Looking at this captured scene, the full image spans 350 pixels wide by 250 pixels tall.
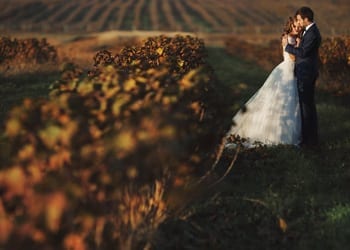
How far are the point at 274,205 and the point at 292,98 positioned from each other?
11.5 ft

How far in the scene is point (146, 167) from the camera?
385 centimetres

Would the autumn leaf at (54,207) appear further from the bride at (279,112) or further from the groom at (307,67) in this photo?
the groom at (307,67)

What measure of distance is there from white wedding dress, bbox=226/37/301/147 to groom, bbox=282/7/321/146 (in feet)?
0.53

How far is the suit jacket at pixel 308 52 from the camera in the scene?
9180 millimetres

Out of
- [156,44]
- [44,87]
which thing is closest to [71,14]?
[44,87]

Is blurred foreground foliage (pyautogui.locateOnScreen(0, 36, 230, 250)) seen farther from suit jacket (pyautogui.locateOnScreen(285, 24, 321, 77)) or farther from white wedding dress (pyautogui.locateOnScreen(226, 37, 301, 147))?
white wedding dress (pyautogui.locateOnScreen(226, 37, 301, 147))

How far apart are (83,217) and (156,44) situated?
6018 millimetres

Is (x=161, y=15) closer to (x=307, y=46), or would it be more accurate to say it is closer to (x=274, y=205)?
(x=307, y=46)

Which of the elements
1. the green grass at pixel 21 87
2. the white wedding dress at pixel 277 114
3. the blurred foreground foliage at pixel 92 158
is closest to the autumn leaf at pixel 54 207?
the blurred foreground foliage at pixel 92 158

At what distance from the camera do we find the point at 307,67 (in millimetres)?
9344

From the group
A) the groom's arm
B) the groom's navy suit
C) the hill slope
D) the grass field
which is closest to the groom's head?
the groom's navy suit

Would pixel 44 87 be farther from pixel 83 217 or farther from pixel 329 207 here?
pixel 83 217

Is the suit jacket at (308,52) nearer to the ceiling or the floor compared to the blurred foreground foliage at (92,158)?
nearer to the floor

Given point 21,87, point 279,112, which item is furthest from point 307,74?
point 21,87
